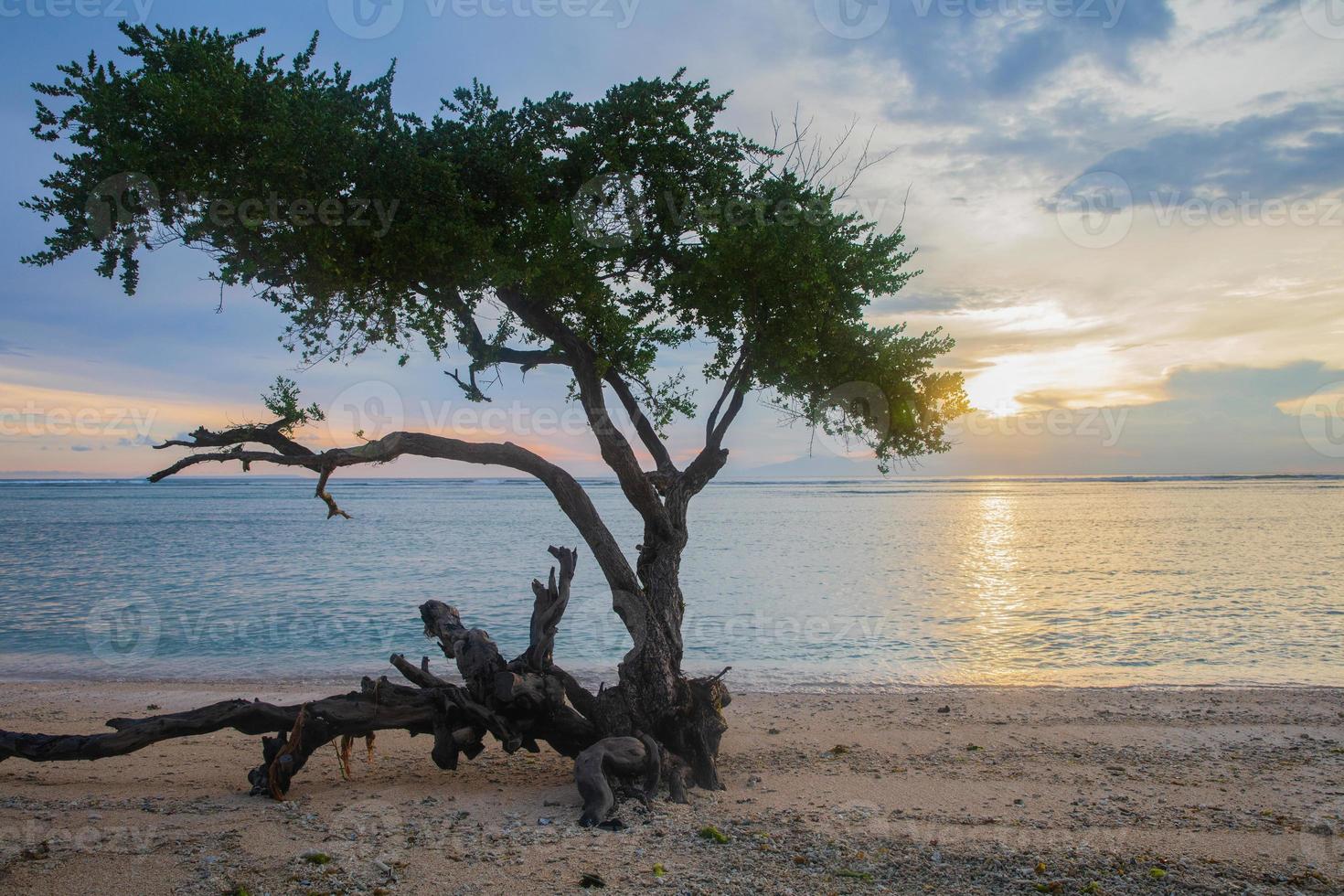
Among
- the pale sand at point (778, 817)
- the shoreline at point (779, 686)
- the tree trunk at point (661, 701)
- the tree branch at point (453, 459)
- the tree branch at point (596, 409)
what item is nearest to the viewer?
the pale sand at point (778, 817)

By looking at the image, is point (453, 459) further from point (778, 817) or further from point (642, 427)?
point (778, 817)

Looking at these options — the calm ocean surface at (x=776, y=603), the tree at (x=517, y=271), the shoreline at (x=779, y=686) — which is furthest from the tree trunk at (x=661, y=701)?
the calm ocean surface at (x=776, y=603)

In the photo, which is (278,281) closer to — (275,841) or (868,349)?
(275,841)

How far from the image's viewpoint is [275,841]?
6941mm

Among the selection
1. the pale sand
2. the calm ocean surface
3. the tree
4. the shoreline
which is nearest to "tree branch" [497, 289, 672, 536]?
the tree

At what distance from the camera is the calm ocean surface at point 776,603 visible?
1703cm

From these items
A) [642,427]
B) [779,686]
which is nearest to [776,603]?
[779,686]

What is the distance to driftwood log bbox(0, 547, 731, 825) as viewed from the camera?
7.79 m

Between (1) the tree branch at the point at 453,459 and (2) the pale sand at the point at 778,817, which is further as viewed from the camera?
(1) the tree branch at the point at 453,459

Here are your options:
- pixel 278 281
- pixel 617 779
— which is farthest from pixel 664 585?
pixel 278 281

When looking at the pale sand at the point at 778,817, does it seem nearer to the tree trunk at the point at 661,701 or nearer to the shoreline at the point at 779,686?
the tree trunk at the point at 661,701

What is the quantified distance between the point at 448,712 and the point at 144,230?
590cm

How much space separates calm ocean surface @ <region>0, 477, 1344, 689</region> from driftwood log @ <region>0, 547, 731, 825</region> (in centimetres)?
682

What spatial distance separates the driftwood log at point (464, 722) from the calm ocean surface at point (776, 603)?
6.82 meters
